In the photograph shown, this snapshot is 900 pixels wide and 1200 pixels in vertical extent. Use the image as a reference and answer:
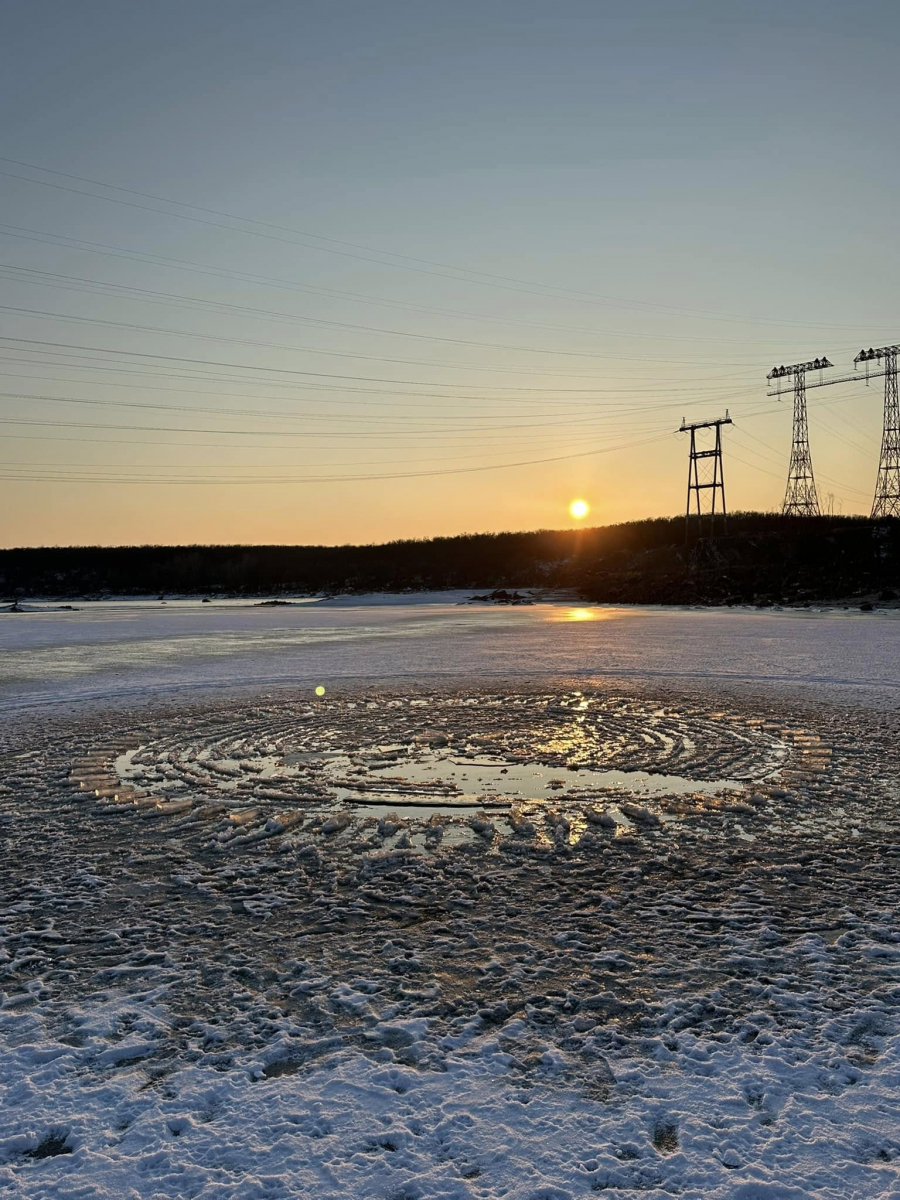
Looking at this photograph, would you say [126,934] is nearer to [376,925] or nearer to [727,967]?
[376,925]

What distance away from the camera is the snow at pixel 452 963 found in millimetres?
2775

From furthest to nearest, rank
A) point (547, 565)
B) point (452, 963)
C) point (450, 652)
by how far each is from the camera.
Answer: point (547, 565)
point (450, 652)
point (452, 963)

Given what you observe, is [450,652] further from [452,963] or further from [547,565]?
[547,565]

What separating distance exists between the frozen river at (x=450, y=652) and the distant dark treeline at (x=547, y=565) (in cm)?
1181

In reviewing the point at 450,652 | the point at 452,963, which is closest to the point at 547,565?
the point at 450,652

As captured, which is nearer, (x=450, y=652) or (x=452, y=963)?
(x=452, y=963)

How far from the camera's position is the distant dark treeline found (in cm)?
4219

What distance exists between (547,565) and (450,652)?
41795 millimetres

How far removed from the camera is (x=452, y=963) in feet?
13.5

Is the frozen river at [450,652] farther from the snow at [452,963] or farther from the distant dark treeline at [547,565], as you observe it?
the distant dark treeline at [547,565]

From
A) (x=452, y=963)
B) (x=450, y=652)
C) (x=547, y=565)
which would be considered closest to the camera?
(x=452, y=963)

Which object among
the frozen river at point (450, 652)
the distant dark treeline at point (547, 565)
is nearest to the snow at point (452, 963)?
the frozen river at point (450, 652)

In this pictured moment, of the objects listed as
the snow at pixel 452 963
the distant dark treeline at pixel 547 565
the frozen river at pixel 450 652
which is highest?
the distant dark treeline at pixel 547 565

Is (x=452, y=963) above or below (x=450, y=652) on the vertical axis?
below
